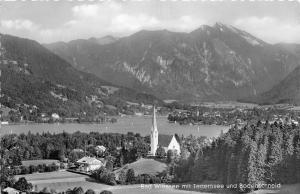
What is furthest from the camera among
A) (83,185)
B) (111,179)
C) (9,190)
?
(111,179)

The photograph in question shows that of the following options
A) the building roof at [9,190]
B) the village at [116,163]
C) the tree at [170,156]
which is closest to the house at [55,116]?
the village at [116,163]

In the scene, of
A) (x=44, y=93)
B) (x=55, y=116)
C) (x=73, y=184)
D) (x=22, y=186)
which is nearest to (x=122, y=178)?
(x=73, y=184)

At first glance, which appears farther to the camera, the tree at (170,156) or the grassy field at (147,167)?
the tree at (170,156)

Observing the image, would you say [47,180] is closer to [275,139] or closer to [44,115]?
[275,139]

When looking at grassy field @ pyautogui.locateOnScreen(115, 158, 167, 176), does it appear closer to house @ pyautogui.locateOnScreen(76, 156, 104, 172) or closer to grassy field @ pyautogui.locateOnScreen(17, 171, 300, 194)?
grassy field @ pyautogui.locateOnScreen(17, 171, 300, 194)

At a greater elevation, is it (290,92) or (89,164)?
(290,92)

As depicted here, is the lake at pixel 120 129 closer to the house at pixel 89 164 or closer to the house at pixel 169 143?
the house at pixel 169 143

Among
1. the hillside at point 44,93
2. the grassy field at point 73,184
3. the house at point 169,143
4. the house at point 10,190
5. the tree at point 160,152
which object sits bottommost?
the grassy field at point 73,184

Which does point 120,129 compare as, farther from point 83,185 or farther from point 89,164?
point 83,185

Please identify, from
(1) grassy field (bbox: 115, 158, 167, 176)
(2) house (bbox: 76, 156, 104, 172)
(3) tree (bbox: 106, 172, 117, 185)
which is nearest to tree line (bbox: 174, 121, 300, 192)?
(3) tree (bbox: 106, 172, 117, 185)

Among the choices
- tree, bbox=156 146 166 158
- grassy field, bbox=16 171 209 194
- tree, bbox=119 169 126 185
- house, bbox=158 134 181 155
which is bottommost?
grassy field, bbox=16 171 209 194
